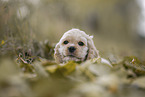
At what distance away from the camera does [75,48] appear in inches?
76.3

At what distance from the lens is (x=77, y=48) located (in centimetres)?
195

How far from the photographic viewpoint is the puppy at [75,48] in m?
1.95

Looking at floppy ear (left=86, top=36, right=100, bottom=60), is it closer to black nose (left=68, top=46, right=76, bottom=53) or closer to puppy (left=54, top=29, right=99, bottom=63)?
puppy (left=54, top=29, right=99, bottom=63)

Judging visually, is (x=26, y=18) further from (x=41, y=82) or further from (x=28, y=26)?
(x=41, y=82)

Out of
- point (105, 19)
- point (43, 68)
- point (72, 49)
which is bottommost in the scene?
point (43, 68)

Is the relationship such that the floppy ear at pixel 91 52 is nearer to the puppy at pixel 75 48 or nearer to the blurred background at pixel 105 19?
the puppy at pixel 75 48

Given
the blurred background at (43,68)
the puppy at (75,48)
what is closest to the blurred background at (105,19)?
the blurred background at (43,68)

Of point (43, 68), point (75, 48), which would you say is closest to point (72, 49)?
point (75, 48)

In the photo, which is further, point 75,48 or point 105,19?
point 105,19

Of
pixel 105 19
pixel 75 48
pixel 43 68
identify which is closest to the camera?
pixel 43 68

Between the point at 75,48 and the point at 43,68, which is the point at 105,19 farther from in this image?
the point at 43,68

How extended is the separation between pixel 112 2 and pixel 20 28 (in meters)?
12.5

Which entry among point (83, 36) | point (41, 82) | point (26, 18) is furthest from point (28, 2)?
point (41, 82)

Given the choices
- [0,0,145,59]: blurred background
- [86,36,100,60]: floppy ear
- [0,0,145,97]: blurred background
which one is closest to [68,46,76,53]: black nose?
[86,36,100,60]: floppy ear
